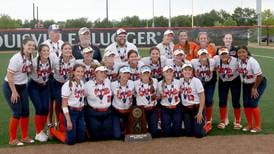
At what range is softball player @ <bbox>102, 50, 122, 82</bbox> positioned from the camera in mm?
7129

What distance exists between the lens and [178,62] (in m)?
7.28

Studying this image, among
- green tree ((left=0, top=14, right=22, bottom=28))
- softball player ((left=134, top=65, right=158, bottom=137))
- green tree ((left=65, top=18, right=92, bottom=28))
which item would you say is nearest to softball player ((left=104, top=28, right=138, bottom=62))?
softball player ((left=134, top=65, right=158, bottom=137))

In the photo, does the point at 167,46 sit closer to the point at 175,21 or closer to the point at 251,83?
the point at 251,83

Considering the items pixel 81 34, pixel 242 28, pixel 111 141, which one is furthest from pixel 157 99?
pixel 242 28

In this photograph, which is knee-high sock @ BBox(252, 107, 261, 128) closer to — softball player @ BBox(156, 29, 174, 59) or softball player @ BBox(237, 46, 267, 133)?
softball player @ BBox(237, 46, 267, 133)

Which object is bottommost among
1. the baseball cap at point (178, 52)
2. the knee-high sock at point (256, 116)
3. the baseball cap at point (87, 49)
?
the knee-high sock at point (256, 116)

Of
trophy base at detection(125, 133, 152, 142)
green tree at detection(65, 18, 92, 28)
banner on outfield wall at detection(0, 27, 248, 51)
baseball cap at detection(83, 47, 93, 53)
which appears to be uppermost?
green tree at detection(65, 18, 92, 28)

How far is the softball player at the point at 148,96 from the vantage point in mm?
6926

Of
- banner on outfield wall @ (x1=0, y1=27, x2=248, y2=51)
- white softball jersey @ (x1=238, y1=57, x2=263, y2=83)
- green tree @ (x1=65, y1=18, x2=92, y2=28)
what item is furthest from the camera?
green tree @ (x1=65, y1=18, x2=92, y2=28)

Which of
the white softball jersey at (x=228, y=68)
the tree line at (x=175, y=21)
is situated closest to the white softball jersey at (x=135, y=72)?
the white softball jersey at (x=228, y=68)

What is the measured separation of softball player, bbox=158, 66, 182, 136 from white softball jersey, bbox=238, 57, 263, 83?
106cm

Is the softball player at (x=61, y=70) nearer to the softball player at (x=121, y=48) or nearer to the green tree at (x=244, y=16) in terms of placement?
the softball player at (x=121, y=48)

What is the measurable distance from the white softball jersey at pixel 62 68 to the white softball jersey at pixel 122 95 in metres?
0.71

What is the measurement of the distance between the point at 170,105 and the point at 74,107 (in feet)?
4.89
